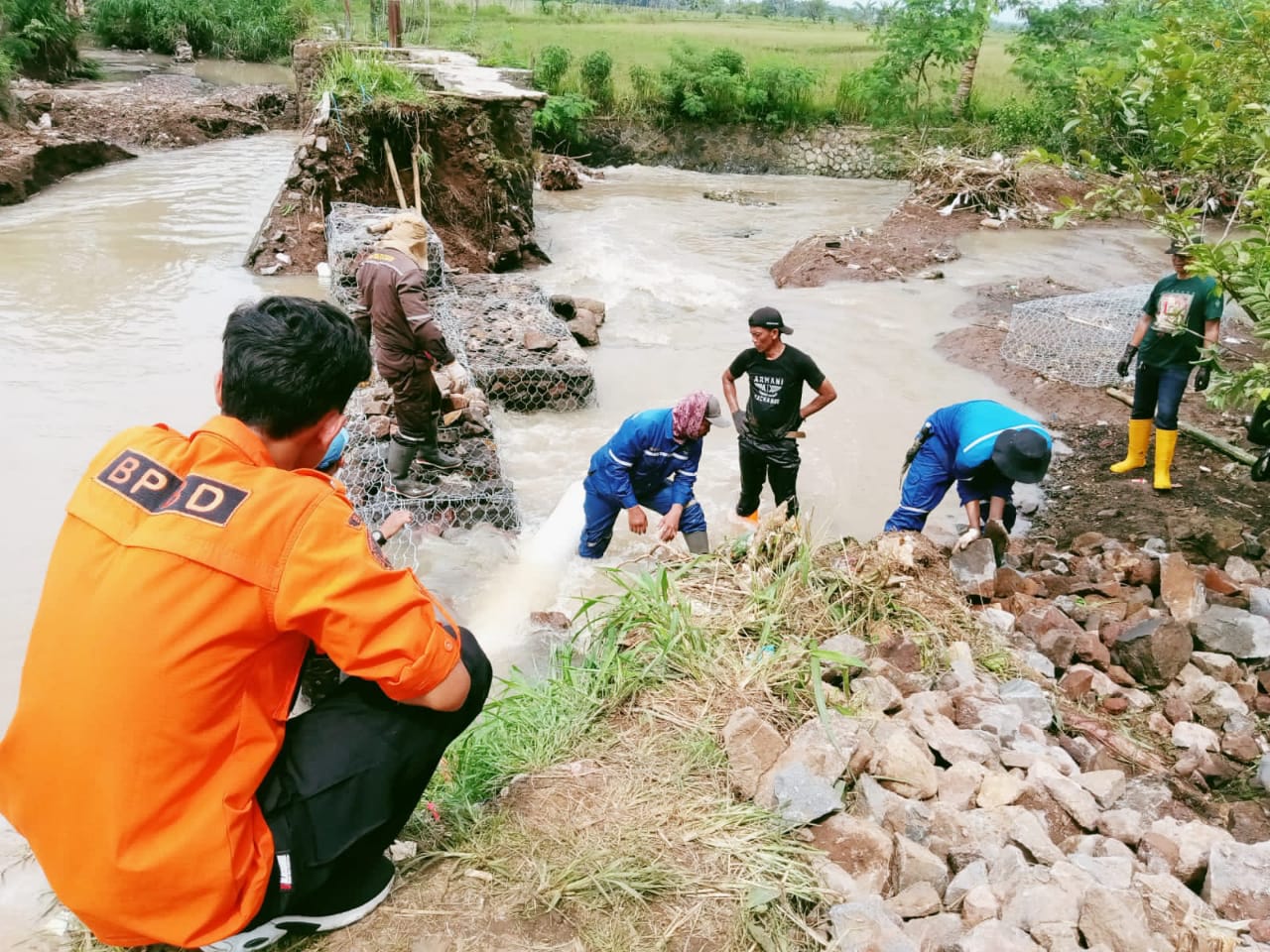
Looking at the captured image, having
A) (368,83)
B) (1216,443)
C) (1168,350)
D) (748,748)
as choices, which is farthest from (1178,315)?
(368,83)

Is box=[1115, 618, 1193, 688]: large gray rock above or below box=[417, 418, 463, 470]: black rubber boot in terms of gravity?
above

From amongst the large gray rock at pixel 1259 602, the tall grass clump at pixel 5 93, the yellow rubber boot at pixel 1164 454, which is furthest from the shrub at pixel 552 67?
the large gray rock at pixel 1259 602

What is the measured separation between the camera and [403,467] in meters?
5.21

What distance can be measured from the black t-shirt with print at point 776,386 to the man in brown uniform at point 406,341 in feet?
5.79

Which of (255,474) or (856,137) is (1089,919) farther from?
(856,137)

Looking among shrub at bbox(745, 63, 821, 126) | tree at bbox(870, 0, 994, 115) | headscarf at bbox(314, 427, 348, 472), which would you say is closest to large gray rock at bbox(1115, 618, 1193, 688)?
headscarf at bbox(314, 427, 348, 472)

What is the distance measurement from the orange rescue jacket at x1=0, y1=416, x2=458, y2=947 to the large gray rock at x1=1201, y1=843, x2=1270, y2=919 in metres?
1.96

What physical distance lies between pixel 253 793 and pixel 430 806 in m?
0.66

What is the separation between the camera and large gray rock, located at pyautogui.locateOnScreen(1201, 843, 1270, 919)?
2068mm

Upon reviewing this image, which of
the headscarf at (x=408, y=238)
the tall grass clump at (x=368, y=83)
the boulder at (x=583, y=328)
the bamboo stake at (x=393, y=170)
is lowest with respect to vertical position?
the boulder at (x=583, y=328)

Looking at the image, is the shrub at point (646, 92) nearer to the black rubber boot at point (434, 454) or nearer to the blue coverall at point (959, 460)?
the black rubber boot at point (434, 454)

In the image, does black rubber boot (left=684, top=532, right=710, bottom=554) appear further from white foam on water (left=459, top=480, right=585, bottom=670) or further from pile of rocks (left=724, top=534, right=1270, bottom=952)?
pile of rocks (left=724, top=534, right=1270, bottom=952)

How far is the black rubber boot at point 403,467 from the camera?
5176 millimetres

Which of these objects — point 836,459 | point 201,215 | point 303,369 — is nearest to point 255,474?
point 303,369
